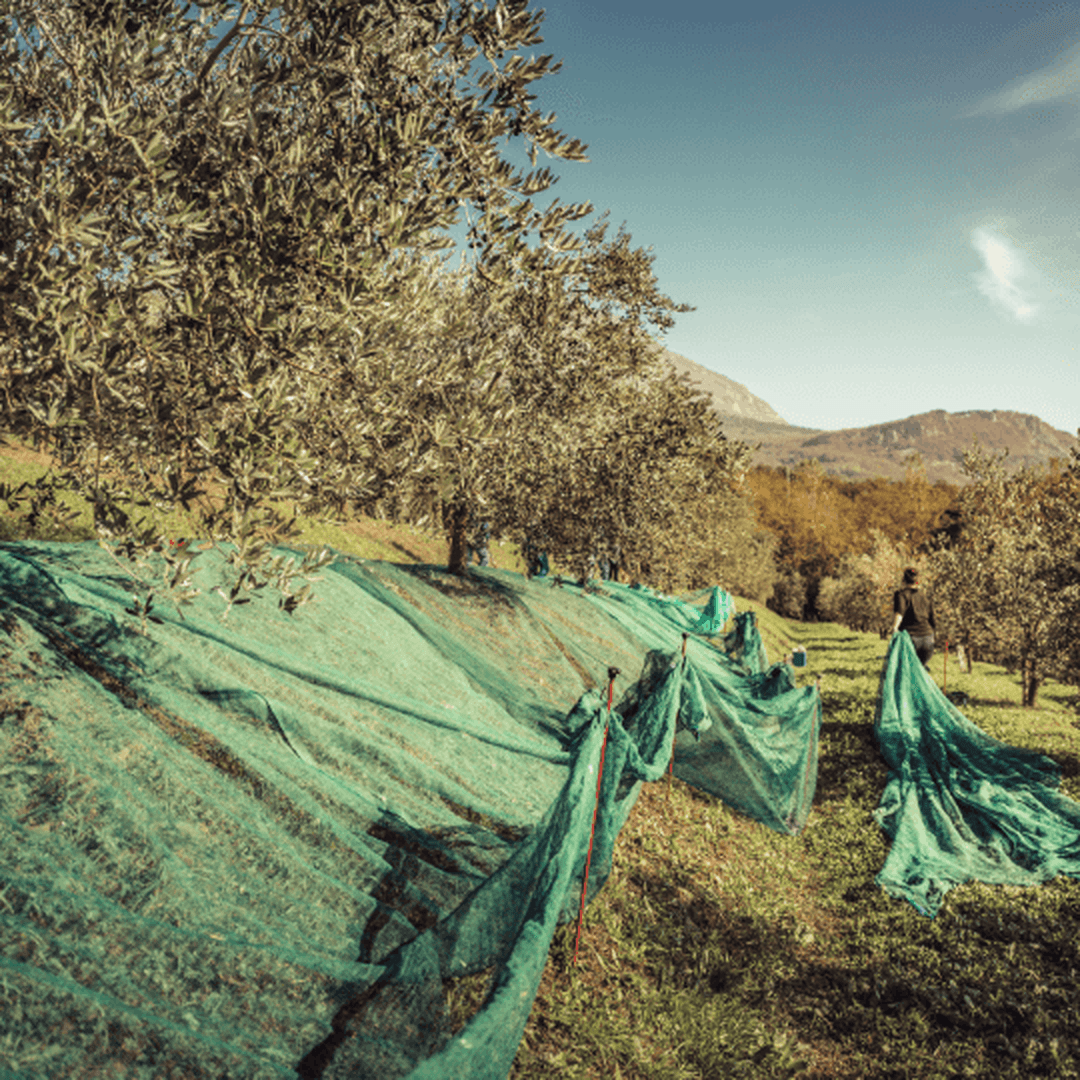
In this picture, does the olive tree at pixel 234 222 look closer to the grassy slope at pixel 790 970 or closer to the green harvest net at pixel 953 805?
the grassy slope at pixel 790 970

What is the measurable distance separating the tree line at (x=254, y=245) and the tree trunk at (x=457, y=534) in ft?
18.2

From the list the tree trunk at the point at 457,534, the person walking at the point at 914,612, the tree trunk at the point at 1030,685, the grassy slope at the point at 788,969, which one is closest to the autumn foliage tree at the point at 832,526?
the tree trunk at the point at 1030,685

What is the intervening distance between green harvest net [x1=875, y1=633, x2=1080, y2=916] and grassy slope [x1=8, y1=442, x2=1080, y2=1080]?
26cm

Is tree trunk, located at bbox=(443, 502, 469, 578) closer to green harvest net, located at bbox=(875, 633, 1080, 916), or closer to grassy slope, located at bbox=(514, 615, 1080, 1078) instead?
grassy slope, located at bbox=(514, 615, 1080, 1078)

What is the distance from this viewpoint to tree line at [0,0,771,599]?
3029mm

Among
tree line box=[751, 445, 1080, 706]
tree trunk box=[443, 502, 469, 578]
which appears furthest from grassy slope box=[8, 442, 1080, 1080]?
tree line box=[751, 445, 1080, 706]

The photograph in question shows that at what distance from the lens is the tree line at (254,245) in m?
3.03

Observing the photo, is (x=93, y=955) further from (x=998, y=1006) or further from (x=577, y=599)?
(x=577, y=599)

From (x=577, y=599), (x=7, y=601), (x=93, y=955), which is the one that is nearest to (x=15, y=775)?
(x=93, y=955)

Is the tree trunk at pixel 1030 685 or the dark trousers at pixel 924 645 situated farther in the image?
the tree trunk at pixel 1030 685

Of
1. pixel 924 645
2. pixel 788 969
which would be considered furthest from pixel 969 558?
pixel 788 969

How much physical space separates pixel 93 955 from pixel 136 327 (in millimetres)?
2910

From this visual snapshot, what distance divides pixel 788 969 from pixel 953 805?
13.6 ft

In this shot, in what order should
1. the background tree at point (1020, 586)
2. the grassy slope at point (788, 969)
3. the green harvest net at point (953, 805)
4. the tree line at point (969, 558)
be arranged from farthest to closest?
1. the tree line at point (969, 558)
2. the background tree at point (1020, 586)
3. the green harvest net at point (953, 805)
4. the grassy slope at point (788, 969)
